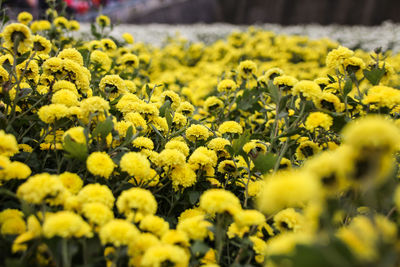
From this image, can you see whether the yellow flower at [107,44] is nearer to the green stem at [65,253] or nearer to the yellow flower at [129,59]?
the yellow flower at [129,59]

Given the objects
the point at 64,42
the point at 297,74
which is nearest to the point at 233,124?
the point at 64,42

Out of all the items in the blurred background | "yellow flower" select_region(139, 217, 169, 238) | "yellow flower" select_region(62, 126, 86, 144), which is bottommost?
"yellow flower" select_region(139, 217, 169, 238)

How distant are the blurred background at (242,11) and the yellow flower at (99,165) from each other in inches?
183

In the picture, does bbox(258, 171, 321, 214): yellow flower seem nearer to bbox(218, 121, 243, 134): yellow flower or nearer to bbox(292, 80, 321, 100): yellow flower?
bbox(292, 80, 321, 100): yellow flower

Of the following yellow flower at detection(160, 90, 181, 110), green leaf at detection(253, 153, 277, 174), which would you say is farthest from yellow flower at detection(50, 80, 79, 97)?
green leaf at detection(253, 153, 277, 174)

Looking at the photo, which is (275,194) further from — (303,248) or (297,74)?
(297,74)

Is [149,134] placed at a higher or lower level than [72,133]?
lower

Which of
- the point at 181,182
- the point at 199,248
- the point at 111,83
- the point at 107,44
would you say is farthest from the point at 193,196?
the point at 107,44

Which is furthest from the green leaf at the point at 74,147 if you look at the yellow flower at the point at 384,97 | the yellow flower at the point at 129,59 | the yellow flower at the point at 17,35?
the yellow flower at the point at 129,59

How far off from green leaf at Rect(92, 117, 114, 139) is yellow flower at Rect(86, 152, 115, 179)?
0.11m

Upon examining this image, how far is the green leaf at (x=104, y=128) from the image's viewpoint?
3.76 feet

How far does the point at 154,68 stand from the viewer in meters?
4.59

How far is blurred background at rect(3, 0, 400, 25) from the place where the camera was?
8734mm

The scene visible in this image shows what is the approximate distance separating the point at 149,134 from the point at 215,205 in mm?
738
